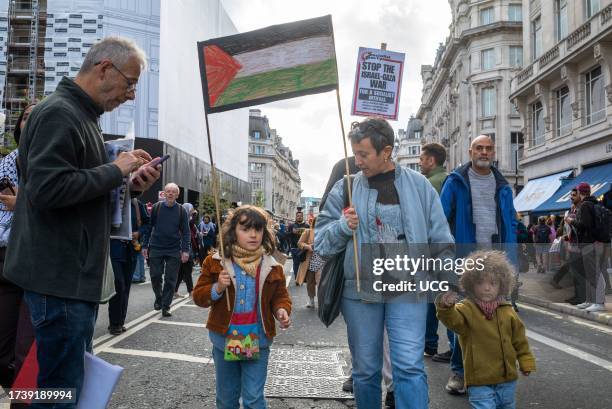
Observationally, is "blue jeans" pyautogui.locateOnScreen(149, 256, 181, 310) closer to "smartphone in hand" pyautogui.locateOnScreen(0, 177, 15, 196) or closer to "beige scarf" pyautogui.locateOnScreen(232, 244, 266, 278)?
"smartphone in hand" pyautogui.locateOnScreen(0, 177, 15, 196)

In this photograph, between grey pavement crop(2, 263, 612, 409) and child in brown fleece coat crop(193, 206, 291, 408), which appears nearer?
child in brown fleece coat crop(193, 206, 291, 408)

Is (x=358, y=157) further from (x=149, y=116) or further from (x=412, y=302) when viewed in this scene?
(x=149, y=116)

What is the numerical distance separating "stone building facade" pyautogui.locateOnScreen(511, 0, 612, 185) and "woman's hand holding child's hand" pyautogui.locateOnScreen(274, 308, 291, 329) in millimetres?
20599

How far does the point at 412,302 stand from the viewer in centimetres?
332

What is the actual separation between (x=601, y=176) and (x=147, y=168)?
21.4 m

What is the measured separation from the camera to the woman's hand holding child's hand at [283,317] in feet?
11.0

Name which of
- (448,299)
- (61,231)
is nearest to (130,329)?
(448,299)

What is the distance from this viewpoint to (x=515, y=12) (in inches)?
1852

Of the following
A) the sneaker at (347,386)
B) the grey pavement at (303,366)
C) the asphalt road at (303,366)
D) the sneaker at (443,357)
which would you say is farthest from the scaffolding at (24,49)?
the sneaker at (347,386)

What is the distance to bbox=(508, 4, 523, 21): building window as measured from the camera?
154 feet

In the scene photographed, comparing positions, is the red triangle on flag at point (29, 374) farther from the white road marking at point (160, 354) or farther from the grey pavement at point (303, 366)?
the white road marking at point (160, 354)

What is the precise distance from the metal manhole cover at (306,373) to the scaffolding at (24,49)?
41096mm

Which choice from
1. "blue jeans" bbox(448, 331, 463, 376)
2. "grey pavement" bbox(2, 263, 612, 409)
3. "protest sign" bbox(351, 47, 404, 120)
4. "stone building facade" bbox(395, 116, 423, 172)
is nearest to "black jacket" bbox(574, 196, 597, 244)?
"grey pavement" bbox(2, 263, 612, 409)

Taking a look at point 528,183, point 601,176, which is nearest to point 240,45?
point 601,176
